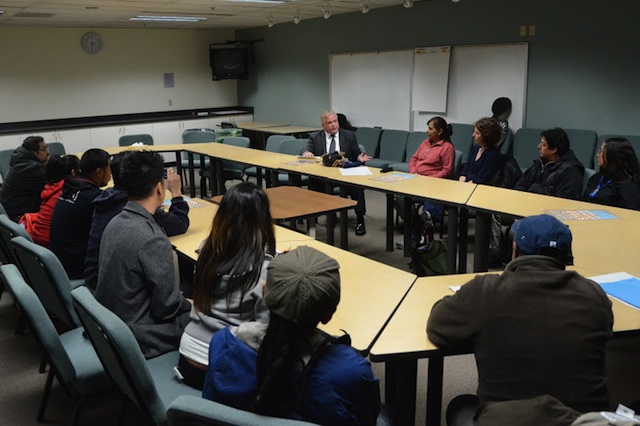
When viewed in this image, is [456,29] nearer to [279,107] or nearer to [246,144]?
[246,144]

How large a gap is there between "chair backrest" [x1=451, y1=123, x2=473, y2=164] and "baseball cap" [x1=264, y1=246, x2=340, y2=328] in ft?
19.8

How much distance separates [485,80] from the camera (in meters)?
7.12

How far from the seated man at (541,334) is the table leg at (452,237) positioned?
2.40 meters

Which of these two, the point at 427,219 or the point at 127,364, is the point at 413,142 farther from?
the point at 127,364

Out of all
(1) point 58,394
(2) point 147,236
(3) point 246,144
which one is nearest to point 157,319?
(2) point 147,236

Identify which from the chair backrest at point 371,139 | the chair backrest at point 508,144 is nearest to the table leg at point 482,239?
the chair backrest at point 508,144

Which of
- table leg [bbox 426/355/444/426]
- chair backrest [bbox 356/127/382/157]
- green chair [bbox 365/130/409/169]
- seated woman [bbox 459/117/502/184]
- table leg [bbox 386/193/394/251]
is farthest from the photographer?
chair backrest [bbox 356/127/382/157]

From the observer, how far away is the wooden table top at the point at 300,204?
12.3 ft

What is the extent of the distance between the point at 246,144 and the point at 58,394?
4.98 meters

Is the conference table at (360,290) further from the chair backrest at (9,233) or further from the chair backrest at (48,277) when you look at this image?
the chair backrest at (9,233)

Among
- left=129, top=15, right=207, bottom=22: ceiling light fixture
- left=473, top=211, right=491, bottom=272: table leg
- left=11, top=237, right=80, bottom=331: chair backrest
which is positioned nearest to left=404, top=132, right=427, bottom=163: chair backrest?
left=473, top=211, right=491, bottom=272: table leg

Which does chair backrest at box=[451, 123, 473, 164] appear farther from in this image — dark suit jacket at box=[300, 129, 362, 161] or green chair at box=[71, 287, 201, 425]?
green chair at box=[71, 287, 201, 425]

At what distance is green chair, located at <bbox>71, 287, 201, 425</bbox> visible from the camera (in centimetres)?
173

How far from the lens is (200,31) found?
10.9 meters
